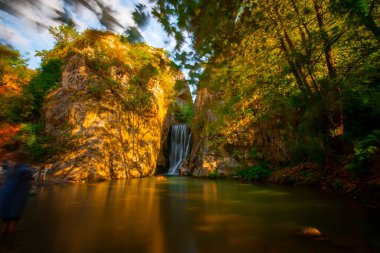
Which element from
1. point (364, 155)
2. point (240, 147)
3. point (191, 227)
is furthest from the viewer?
point (240, 147)

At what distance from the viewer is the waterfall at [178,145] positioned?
28344mm

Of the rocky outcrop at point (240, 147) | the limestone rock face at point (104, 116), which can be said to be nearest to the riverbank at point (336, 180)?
the rocky outcrop at point (240, 147)

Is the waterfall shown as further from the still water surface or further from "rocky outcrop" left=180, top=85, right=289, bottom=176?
the still water surface

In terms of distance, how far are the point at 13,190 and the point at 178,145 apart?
2581 centimetres

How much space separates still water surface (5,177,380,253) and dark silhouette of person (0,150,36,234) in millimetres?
382

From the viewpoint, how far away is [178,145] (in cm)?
2969

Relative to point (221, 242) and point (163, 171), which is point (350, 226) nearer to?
point (221, 242)

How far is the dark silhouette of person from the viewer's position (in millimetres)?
3934

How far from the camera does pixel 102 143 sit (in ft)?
55.3

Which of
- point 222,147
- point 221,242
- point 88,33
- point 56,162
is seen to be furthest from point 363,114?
point 88,33

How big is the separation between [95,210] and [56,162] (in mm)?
10533

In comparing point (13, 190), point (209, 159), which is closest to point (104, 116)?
point (209, 159)

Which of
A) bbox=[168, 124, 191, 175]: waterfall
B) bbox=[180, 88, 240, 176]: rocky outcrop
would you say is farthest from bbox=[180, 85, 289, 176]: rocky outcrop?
bbox=[168, 124, 191, 175]: waterfall

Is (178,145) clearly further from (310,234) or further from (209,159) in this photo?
(310,234)
